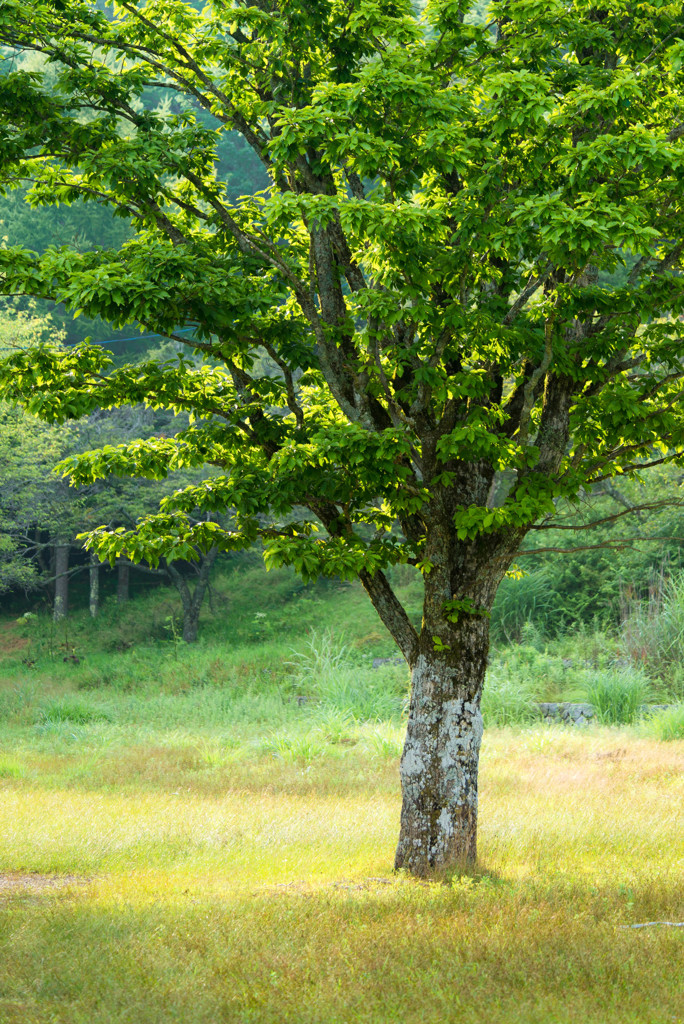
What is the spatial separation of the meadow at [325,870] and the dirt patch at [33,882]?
36mm

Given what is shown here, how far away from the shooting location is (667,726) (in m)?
14.5

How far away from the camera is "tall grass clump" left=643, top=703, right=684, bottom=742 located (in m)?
14.4

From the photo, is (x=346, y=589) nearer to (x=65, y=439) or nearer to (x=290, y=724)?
(x=65, y=439)

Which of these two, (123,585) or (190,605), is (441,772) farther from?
(123,585)

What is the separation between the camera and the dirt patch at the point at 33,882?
288 inches

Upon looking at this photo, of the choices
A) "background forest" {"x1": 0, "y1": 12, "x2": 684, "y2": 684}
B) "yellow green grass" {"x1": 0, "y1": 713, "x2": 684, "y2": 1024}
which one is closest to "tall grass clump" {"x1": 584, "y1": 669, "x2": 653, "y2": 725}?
"background forest" {"x1": 0, "y1": 12, "x2": 684, "y2": 684}

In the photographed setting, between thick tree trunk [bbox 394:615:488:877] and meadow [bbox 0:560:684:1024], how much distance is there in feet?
A: 0.89

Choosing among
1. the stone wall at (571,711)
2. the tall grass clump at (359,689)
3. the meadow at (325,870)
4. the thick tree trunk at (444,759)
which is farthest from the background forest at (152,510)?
the thick tree trunk at (444,759)

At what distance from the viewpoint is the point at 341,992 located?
4992 millimetres

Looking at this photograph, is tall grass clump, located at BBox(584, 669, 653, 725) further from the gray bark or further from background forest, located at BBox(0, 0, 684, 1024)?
the gray bark

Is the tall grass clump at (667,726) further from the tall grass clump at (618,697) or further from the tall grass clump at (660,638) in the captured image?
the tall grass clump at (660,638)

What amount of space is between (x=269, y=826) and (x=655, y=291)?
6.64 metres

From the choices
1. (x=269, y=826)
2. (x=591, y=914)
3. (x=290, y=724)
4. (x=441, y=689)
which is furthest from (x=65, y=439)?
(x=591, y=914)

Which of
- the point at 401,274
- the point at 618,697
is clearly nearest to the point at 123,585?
the point at 618,697
